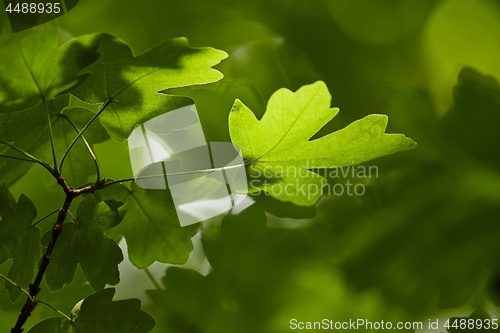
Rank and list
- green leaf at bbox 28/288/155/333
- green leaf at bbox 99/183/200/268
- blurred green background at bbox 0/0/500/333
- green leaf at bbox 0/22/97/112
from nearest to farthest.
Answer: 1. green leaf at bbox 0/22/97/112
2. green leaf at bbox 28/288/155/333
3. green leaf at bbox 99/183/200/268
4. blurred green background at bbox 0/0/500/333

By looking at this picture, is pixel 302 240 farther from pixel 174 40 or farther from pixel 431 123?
pixel 174 40

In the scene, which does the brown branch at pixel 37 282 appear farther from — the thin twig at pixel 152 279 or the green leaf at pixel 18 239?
the thin twig at pixel 152 279

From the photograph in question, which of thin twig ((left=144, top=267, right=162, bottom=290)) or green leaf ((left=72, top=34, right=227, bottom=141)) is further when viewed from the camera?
thin twig ((left=144, top=267, right=162, bottom=290))

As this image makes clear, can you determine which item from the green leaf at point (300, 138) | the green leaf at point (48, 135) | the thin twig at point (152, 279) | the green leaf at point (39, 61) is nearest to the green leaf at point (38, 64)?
the green leaf at point (39, 61)

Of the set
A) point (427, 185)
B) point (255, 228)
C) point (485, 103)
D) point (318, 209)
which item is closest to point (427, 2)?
point (485, 103)

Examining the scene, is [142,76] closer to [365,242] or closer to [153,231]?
[153,231]

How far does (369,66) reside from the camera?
53.3 inches

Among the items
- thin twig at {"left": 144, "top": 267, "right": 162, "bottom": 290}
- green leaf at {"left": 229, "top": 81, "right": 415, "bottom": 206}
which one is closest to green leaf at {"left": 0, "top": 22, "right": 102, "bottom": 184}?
green leaf at {"left": 229, "top": 81, "right": 415, "bottom": 206}

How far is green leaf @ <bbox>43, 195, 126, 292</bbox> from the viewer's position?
0.71 metres

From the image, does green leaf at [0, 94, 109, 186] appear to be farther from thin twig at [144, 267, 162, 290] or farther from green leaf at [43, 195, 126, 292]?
thin twig at [144, 267, 162, 290]

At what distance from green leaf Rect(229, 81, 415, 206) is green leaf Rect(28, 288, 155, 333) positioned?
286 millimetres

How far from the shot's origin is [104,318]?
2.27 feet

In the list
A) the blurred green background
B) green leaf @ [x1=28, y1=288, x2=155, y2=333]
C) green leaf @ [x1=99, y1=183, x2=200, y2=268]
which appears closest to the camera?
green leaf @ [x1=28, y1=288, x2=155, y2=333]

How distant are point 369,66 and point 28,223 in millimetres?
1062
